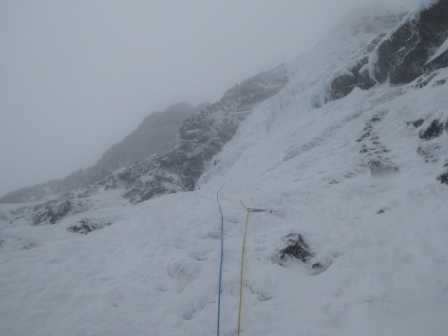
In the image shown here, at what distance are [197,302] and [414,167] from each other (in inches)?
384

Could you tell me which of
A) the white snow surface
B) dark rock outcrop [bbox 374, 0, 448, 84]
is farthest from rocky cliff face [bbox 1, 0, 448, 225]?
the white snow surface

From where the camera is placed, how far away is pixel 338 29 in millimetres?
49906

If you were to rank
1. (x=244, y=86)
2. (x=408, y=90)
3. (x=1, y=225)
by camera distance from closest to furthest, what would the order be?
(x=408, y=90) < (x=1, y=225) < (x=244, y=86)

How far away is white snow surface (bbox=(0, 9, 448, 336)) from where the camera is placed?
18.9 ft

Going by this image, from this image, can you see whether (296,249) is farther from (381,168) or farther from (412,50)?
(412,50)

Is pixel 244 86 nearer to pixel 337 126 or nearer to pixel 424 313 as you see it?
pixel 337 126

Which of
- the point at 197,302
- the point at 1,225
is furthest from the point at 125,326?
the point at 1,225

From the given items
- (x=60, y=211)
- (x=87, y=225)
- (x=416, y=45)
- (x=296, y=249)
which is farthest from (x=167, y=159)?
(x=296, y=249)

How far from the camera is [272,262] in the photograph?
7.89 m

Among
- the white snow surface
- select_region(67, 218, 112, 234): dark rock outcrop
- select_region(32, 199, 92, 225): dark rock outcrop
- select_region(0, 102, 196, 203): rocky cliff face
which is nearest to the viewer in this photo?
the white snow surface

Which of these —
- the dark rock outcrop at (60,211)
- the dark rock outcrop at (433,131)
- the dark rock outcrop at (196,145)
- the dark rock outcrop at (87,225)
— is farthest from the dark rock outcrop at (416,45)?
the dark rock outcrop at (60,211)

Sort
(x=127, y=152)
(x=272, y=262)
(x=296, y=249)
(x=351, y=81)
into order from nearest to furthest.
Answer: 1. (x=272, y=262)
2. (x=296, y=249)
3. (x=351, y=81)
4. (x=127, y=152)

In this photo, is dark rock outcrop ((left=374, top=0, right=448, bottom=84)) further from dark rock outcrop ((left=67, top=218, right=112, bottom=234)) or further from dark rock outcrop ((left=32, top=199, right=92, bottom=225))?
dark rock outcrop ((left=32, top=199, right=92, bottom=225))

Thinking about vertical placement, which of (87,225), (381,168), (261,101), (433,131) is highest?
(261,101)
